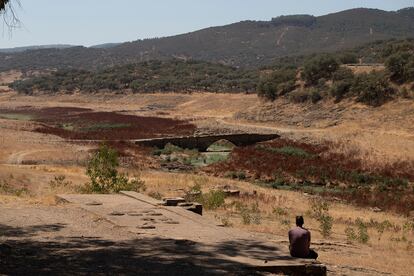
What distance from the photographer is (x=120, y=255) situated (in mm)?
12422

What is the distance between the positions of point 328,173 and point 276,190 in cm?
586

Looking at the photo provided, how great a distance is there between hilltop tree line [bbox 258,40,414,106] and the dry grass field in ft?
4.98

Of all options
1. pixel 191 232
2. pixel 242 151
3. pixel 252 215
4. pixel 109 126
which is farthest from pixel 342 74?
pixel 191 232

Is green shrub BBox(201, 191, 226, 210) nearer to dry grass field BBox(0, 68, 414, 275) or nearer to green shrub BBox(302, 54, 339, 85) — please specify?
dry grass field BBox(0, 68, 414, 275)

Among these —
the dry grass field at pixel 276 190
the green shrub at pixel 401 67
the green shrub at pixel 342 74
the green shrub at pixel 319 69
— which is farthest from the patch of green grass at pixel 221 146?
the green shrub at pixel 319 69

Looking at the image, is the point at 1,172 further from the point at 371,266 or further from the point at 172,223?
the point at 371,266

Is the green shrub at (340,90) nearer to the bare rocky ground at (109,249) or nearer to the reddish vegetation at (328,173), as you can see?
the reddish vegetation at (328,173)

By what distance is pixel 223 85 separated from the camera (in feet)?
367

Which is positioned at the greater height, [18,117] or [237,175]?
[237,175]

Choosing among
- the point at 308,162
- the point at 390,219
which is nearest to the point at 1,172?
the point at 390,219

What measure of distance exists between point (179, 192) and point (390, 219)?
8.90m

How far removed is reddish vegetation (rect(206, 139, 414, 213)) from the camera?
31.1m

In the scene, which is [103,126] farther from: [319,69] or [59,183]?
[59,183]

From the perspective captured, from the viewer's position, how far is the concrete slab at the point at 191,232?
11.6m
